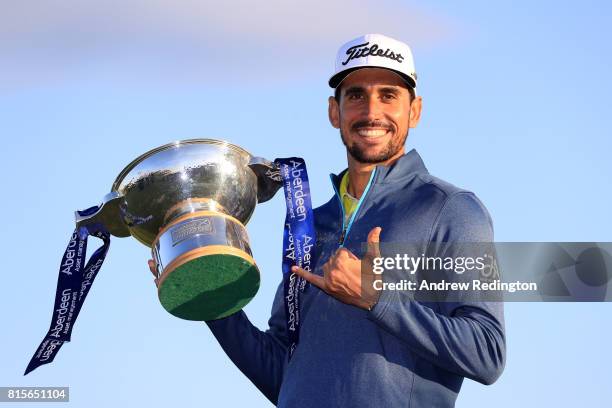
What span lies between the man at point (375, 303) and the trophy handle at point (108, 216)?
0.98 metres

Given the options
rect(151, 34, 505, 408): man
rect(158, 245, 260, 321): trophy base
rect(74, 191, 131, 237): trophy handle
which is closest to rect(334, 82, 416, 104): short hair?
rect(151, 34, 505, 408): man

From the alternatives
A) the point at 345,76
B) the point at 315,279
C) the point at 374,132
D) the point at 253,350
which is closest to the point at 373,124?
the point at 374,132

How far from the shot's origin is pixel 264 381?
7.58 metres

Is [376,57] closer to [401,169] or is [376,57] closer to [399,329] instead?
[401,169]

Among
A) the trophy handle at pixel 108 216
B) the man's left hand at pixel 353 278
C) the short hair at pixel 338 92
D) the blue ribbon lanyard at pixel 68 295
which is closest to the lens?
the man's left hand at pixel 353 278

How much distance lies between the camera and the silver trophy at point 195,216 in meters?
6.71

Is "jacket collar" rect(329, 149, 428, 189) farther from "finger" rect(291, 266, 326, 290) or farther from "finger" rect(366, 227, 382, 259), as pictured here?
"finger" rect(291, 266, 326, 290)

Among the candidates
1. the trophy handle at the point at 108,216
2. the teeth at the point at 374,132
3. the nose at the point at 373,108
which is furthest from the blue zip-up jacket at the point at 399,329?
the trophy handle at the point at 108,216

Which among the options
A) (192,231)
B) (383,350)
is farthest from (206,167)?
(383,350)

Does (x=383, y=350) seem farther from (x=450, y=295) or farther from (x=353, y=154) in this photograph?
(x=353, y=154)

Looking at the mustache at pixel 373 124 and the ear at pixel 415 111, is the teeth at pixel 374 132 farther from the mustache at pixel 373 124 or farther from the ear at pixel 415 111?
the ear at pixel 415 111

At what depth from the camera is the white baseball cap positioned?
23.7 ft

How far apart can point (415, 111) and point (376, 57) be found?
50 cm

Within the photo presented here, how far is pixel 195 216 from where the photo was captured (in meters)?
7.04
